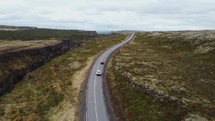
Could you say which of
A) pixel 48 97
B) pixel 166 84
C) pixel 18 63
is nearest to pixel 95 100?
pixel 48 97

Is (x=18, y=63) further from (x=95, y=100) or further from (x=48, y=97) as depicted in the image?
(x=95, y=100)

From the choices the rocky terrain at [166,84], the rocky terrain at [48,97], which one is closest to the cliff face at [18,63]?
the rocky terrain at [48,97]

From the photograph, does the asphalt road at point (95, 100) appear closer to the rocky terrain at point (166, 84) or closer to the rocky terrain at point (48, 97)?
the rocky terrain at point (48, 97)

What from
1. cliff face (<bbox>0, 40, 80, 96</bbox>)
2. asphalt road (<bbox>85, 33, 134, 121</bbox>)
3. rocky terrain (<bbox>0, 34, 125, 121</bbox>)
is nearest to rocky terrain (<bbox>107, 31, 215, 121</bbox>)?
asphalt road (<bbox>85, 33, 134, 121</bbox>)

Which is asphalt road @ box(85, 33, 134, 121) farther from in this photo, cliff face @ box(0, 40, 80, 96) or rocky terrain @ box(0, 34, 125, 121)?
cliff face @ box(0, 40, 80, 96)

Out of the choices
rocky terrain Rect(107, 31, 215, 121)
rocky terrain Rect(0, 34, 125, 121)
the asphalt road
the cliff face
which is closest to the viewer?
the asphalt road

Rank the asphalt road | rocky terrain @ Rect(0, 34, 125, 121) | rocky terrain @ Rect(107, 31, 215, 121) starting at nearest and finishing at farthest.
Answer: the asphalt road, rocky terrain @ Rect(107, 31, 215, 121), rocky terrain @ Rect(0, 34, 125, 121)
